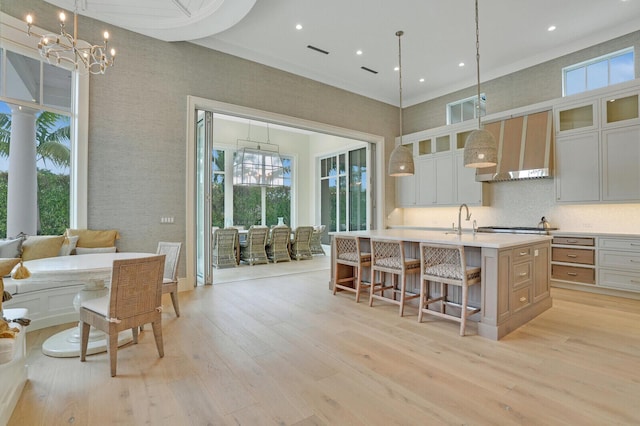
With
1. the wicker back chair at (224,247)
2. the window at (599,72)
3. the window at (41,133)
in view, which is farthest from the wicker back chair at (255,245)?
the window at (599,72)

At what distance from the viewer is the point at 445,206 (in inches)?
267

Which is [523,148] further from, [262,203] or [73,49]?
[262,203]

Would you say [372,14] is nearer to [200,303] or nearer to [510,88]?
[510,88]

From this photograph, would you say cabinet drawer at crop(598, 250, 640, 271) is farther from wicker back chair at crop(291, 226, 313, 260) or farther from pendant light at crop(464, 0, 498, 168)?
wicker back chair at crop(291, 226, 313, 260)

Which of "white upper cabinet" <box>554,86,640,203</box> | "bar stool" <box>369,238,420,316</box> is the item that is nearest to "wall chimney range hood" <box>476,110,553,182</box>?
"white upper cabinet" <box>554,86,640,203</box>

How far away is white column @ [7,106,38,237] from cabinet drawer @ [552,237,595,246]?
736 centimetres

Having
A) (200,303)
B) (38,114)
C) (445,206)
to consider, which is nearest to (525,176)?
(445,206)

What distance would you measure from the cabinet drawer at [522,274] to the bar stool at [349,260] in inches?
68.7

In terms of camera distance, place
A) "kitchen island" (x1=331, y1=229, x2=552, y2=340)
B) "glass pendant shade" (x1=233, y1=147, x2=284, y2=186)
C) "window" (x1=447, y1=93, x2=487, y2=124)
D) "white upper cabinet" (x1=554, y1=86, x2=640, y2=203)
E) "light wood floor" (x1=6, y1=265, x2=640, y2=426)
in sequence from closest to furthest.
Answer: "light wood floor" (x1=6, y1=265, x2=640, y2=426)
"kitchen island" (x1=331, y1=229, x2=552, y2=340)
"white upper cabinet" (x1=554, y1=86, x2=640, y2=203)
"window" (x1=447, y1=93, x2=487, y2=124)
"glass pendant shade" (x1=233, y1=147, x2=284, y2=186)

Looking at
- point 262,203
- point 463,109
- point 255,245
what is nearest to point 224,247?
point 255,245

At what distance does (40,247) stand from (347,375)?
3612mm

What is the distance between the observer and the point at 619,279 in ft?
14.4

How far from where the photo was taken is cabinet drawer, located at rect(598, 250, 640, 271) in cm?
427

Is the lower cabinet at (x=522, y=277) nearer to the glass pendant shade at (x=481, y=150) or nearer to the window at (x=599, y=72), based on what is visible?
the glass pendant shade at (x=481, y=150)
